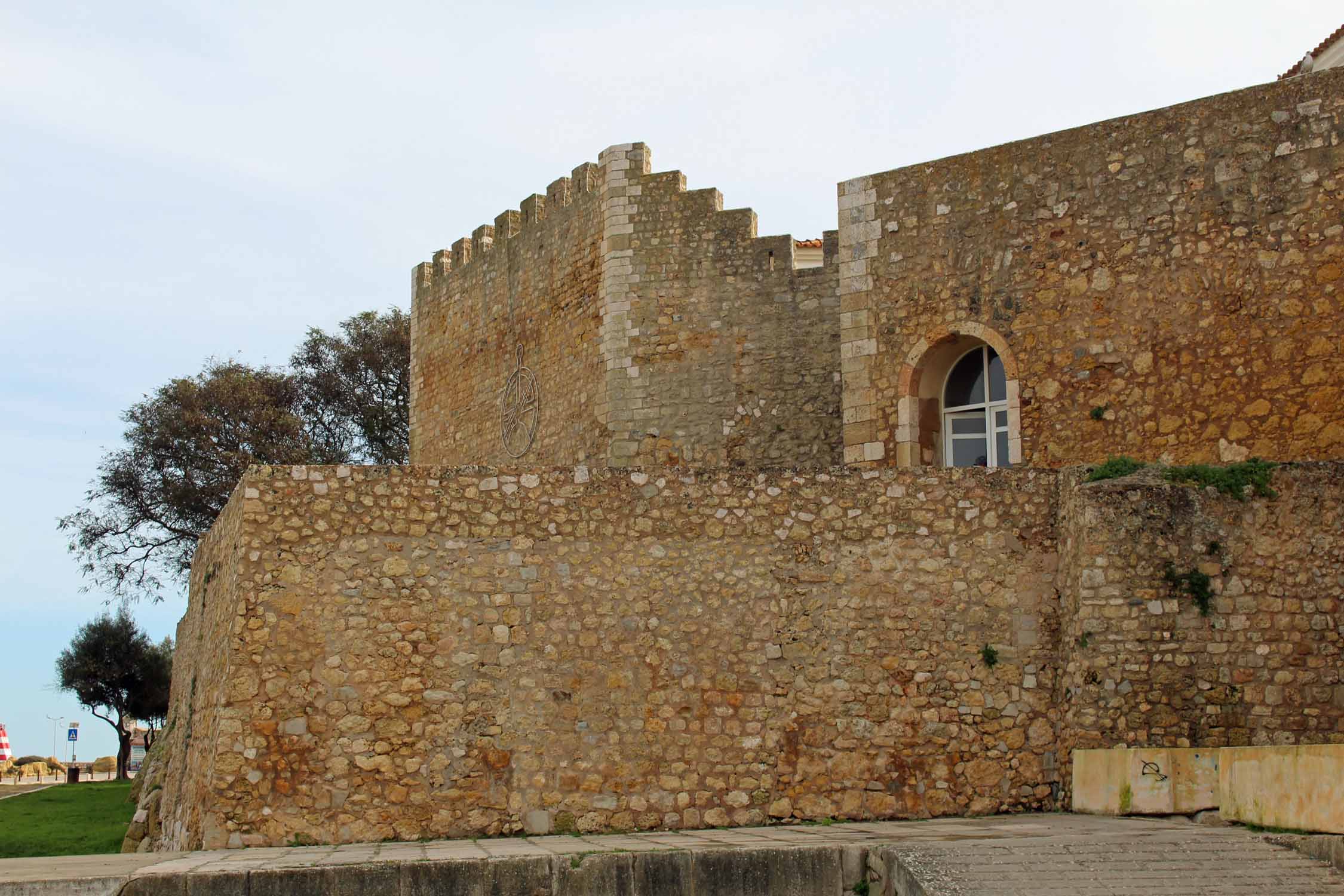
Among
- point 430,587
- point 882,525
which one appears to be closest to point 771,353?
A: point 882,525

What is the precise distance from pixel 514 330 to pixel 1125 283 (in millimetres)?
10271

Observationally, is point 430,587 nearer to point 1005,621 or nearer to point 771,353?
point 1005,621

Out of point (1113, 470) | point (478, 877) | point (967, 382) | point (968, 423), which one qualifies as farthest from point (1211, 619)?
point (478, 877)

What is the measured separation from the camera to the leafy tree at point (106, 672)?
35.7 meters

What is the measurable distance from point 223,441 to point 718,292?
13912 millimetres

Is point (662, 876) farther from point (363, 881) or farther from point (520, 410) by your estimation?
point (520, 410)

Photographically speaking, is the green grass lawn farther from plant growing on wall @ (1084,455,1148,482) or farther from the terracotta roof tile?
the terracotta roof tile

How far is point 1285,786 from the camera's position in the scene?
338 inches

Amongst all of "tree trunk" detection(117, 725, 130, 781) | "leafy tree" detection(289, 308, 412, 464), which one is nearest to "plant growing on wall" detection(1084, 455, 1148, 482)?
"leafy tree" detection(289, 308, 412, 464)

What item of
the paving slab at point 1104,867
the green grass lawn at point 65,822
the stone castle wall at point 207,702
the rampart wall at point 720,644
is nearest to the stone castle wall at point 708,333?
the stone castle wall at point 207,702

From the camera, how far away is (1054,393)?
13.9 metres

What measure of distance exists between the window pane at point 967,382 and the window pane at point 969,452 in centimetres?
39

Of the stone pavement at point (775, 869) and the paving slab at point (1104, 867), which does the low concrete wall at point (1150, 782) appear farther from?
the paving slab at point (1104, 867)

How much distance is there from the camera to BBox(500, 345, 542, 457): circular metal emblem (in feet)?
67.9
